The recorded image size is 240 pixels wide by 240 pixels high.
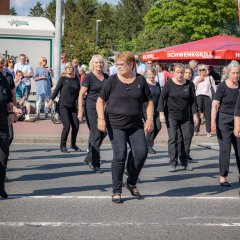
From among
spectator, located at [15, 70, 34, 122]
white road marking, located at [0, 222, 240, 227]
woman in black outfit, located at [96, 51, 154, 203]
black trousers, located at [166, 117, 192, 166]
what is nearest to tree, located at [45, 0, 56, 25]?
spectator, located at [15, 70, 34, 122]

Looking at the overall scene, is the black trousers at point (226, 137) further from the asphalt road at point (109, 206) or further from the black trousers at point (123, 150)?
the black trousers at point (123, 150)

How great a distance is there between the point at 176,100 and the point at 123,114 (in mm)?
3086

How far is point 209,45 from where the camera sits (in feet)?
65.4

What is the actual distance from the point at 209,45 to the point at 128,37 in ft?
252

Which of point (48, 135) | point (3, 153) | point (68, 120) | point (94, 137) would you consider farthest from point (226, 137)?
point (48, 135)

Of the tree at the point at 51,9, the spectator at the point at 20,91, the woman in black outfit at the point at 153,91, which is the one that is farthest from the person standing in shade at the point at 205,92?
the tree at the point at 51,9

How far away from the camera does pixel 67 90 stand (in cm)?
1319

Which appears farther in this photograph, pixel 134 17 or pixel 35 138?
pixel 134 17

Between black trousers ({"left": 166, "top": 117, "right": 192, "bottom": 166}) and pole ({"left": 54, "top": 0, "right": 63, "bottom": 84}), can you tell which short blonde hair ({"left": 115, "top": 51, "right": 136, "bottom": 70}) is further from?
pole ({"left": 54, "top": 0, "right": 63, "bottom": 84})

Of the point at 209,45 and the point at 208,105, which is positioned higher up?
the point at 209,45

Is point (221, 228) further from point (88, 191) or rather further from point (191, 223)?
point (88, 191)

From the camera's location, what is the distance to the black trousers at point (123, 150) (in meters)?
7.88

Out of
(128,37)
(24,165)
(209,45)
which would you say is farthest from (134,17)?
(24,165)

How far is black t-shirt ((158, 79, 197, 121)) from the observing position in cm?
1080
